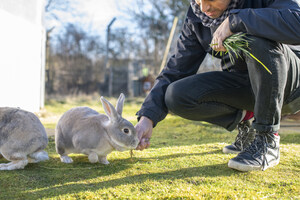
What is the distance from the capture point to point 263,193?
1563 mm

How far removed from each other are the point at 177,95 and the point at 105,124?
58cm

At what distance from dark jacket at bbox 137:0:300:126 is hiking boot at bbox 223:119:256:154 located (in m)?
0.50

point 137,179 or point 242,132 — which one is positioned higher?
point 242,132

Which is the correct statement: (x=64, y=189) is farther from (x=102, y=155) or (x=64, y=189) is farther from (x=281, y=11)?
(x=281, y=11)

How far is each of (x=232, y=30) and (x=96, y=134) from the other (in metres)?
1.14

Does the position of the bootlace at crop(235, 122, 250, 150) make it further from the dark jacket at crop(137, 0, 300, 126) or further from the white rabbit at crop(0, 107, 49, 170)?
the white rabbit at crop(0, 107, 49, 170)

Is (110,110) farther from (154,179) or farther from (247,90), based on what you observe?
(247,90)

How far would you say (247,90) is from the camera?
7.39ft

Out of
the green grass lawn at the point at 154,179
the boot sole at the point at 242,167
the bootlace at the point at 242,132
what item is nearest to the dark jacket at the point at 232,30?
the green grass lawn at the point at 154,179

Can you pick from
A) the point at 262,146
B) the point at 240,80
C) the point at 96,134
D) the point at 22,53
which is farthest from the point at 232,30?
the point at 22,53

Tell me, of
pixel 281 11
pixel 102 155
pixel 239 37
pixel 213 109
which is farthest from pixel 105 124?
pixel 281 11

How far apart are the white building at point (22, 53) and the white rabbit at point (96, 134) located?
291 centimetres

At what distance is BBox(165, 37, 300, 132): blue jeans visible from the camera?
73.2 inches

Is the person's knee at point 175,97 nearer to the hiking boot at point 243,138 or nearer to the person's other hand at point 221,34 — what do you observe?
the person's other hand at point 221,34
